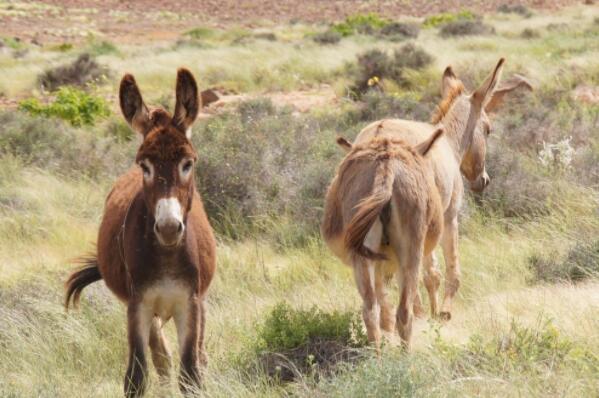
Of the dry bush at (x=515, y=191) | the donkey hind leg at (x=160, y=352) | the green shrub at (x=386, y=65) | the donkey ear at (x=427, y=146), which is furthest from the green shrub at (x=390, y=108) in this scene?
the donkey hind leg at (x=160, y=352)

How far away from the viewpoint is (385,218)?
19.6ft

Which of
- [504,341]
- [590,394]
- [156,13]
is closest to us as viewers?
[590,394]

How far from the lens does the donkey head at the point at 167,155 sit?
4.88 meters

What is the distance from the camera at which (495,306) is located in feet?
23.9

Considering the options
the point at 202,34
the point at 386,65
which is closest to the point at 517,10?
the point at 202,34

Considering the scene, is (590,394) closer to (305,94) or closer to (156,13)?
(305,94)

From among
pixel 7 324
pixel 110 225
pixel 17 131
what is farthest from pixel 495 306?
pixel 17 131

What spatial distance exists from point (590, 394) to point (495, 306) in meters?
2.22

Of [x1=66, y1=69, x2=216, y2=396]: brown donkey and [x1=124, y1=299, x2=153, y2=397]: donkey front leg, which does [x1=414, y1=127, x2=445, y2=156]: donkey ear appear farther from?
[x1=124, y1=299, x2=153, y2=397]: donkey front leg

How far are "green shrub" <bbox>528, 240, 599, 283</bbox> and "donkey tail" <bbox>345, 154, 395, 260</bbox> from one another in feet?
7.91

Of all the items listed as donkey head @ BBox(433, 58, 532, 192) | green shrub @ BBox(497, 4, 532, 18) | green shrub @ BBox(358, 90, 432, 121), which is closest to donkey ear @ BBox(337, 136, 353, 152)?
donkey head @ BBox(433, 58, 532, 192)

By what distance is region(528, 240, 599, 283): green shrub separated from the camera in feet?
26.1

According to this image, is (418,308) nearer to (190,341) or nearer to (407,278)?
(407,278)

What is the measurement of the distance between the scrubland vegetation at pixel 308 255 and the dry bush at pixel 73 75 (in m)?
3.48
